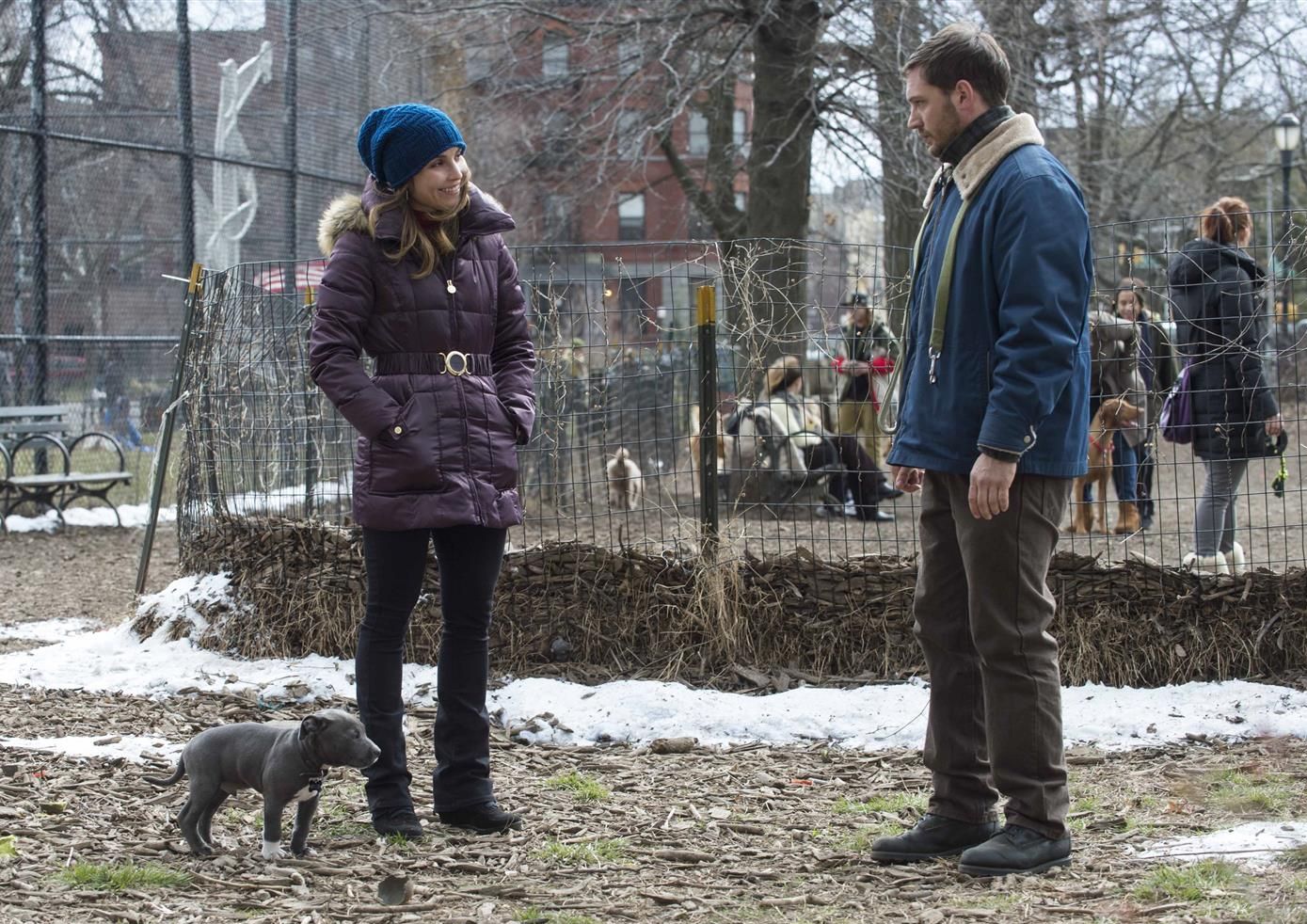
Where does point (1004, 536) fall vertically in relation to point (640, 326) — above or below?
below

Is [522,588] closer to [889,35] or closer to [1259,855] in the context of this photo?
[1259,855]

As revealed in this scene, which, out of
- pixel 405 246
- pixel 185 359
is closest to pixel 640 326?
pixel 185 359

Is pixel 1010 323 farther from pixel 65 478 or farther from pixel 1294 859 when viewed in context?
pixel 65 478

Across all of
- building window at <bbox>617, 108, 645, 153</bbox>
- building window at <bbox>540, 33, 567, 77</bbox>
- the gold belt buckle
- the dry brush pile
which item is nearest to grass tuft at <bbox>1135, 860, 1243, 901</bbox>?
the gold belt buckle

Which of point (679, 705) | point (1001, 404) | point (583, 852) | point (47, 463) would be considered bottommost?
point (583, 852)

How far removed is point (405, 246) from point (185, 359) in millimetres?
3825

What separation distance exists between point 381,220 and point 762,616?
288 cm

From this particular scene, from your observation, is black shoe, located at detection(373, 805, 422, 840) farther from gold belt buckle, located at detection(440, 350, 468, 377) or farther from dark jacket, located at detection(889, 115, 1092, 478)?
dark jacket, located at detection(889, 115, 1092, 478)

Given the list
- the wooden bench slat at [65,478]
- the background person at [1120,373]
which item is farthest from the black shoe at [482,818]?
the wooden bench slat at [65,478]

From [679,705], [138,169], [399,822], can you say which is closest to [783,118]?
[138,169]

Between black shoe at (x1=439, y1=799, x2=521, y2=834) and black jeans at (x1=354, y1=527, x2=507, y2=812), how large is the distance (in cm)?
2

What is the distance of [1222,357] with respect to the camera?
6188 mm

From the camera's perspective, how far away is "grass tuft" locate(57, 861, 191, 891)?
11.4ft

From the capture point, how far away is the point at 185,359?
7.22 meters
